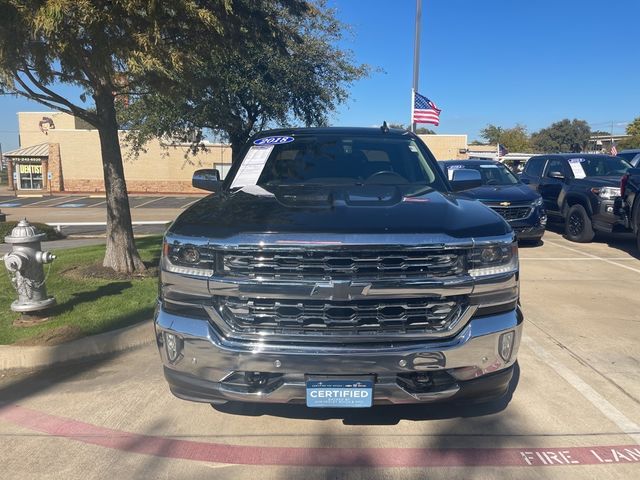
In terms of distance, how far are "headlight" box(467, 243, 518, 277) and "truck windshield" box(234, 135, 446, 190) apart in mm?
1297

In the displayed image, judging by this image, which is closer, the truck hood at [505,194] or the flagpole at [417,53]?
the truck hood at [505,194]

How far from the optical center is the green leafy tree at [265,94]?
11148 millimetres

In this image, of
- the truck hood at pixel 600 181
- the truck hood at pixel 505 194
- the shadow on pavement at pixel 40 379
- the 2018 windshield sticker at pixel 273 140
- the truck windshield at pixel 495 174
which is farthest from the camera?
the truck windshield at pixel 495 174

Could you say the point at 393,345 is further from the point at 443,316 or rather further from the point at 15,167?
the point at 15,167

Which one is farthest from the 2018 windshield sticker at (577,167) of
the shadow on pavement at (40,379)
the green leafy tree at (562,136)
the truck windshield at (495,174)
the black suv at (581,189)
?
the green leafy tree at (562,136)

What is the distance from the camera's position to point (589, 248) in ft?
35.2

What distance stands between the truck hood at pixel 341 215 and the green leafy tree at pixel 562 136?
76.9m

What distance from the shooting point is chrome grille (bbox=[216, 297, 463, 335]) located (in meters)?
2.91

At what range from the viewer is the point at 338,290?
2.84 meters

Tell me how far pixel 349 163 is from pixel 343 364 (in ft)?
7.34

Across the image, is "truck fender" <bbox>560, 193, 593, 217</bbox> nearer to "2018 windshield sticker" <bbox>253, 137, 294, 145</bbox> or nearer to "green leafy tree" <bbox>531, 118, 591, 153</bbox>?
"2018 windshield sticker" <bbox>253, 137, 294, 145</bbox>

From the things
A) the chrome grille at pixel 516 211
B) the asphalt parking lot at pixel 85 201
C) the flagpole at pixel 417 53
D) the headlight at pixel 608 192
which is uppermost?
the flagpole at pixel 417 53

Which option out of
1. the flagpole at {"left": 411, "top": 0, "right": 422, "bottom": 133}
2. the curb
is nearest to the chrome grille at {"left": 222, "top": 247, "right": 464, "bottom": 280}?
the curb

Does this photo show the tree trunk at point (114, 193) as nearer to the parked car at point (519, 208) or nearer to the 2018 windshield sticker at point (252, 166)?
the 2018 windshield sticker at point (252, 166)
